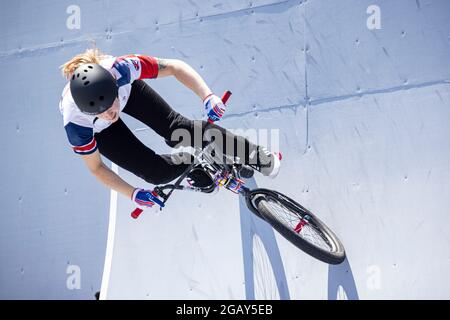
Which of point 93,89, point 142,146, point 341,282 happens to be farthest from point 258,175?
point 93,89

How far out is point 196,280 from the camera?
5.70m

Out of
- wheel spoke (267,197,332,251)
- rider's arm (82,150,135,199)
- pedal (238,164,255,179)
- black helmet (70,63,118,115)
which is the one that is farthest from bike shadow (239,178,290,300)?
black helmet (70,63,118,115)

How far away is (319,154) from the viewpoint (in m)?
5.50

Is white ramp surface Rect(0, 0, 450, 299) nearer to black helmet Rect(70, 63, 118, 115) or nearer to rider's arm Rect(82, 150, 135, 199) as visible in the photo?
rider's arm Rect(82, 150, 135, 199)

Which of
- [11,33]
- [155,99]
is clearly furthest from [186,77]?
[11,33]

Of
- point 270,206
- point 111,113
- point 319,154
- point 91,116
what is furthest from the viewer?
point 319,154

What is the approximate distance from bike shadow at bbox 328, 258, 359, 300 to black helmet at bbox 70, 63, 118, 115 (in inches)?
90.3

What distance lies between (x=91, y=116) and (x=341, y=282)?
2.33m

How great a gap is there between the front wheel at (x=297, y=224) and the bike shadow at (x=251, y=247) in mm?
292

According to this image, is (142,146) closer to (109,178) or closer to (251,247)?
(109,178)

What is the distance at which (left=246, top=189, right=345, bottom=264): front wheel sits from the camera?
4672 millimetres

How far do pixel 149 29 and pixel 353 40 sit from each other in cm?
207

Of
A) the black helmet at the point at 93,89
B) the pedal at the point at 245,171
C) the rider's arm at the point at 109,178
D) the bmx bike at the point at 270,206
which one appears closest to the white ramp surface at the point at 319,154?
the bmx bike at the point at 270,206
